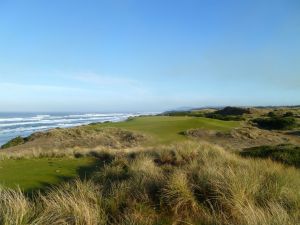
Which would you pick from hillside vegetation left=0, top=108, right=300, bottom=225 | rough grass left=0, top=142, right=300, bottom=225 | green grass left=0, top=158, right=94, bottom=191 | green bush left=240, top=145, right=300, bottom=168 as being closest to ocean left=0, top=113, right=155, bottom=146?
green grass left=0, top=158, right=94, bottom=191

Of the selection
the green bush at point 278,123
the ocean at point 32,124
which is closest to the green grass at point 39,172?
the green bush at point 278,123

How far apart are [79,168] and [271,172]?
650 centimetres

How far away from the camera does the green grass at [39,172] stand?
9.55m

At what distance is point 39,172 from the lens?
1112cm

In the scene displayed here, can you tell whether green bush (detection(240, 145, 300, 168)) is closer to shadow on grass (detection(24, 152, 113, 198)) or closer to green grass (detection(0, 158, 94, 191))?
shadow on grass (detection(24, 152, 113, 198))

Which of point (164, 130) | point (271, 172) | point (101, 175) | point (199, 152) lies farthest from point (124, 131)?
point (271, 172)

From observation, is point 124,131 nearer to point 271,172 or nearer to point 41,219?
point 271,172

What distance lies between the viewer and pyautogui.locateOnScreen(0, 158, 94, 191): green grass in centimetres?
955

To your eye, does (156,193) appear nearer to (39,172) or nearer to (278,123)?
(39,172)

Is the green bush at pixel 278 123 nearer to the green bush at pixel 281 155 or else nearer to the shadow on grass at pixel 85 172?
the green bush at pixel 281 155

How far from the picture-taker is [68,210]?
19.3 ft

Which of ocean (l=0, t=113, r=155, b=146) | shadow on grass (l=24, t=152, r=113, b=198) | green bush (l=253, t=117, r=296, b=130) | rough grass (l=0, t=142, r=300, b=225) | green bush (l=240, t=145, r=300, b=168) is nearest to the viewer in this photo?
rough grass (l=0, t=142, r=300, b=225)

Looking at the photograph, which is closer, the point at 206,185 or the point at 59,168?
the point at 206,185

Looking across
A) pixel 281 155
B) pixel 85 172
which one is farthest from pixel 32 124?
pixel 281 155
